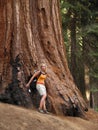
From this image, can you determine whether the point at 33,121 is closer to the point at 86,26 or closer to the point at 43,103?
the point at 43,103

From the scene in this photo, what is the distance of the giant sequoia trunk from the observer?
11.5 meters

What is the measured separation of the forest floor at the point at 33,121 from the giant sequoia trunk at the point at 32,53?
0.70 meters

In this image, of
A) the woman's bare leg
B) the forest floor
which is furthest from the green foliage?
the woman's bare leg

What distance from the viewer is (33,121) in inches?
380

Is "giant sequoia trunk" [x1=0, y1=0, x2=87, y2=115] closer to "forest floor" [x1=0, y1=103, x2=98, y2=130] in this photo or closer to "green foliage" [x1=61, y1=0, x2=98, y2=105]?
"forest floor" [x1=0, y1=103, x2=98, y2=130]

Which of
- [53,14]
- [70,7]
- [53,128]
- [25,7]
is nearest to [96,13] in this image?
[70,7]

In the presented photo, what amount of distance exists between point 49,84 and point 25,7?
2513 mm

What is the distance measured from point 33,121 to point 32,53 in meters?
2.96

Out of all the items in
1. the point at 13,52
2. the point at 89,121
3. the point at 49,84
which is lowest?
the point at 89,121

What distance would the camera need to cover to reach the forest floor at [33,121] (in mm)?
9027

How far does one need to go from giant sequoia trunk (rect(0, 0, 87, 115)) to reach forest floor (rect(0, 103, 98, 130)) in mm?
696

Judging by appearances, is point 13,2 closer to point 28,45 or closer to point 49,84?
point 28,45

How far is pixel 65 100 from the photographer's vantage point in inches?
475

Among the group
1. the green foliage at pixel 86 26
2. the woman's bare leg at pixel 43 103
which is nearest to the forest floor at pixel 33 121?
the woman's bare leg at pixel 43 103
